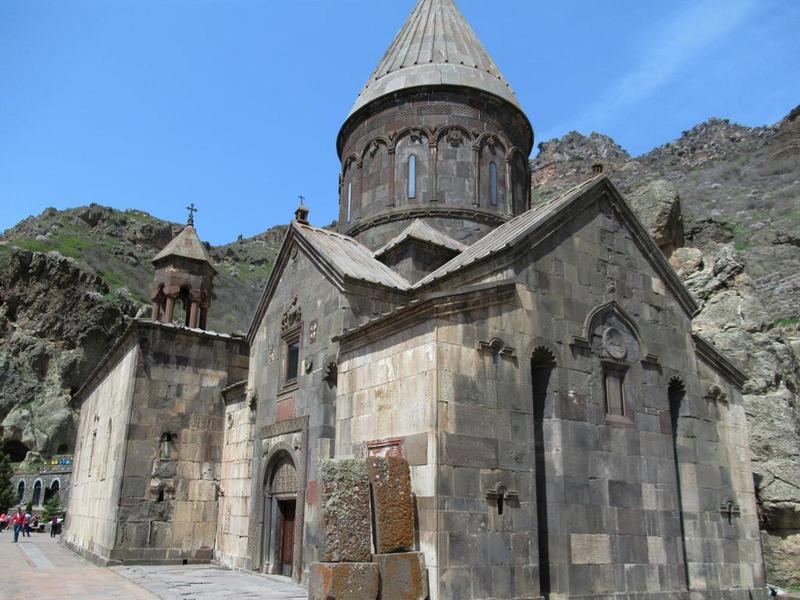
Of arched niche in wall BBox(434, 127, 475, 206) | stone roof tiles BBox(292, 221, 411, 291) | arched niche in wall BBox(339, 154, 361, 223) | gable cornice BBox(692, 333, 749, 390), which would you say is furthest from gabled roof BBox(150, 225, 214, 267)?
gable cornice BBox(692, 333, 749, 390)

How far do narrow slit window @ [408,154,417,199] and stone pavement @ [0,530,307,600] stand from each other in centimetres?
769

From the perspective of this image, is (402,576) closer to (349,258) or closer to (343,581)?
(343,581)

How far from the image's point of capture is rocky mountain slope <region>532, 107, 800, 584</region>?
507 inches

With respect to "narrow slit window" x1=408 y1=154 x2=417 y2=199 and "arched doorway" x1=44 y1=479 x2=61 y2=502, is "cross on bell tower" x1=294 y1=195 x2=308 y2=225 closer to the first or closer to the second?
"narrow slit window" x1=408 y1=154 x2=417 y2=199

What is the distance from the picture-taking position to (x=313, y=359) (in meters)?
10.1

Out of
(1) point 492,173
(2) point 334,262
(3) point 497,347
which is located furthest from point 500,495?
(1) point 492,173

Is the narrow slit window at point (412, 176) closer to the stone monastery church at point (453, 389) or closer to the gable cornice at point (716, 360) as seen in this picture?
the stone monastery church at point (453, 389)

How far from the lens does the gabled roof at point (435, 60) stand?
570 inches

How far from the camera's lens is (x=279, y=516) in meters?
10.7

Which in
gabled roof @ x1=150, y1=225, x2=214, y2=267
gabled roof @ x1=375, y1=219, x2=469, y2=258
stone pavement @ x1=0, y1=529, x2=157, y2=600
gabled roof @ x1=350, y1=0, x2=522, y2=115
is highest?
gabled roof @ x1=350, y1=0, x2=522, y2=115

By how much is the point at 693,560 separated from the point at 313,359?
6060mm

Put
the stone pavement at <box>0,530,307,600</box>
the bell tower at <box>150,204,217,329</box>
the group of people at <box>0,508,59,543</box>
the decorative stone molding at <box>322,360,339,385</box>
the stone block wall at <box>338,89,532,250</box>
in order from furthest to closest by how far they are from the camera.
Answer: the group of people at <box>0,508,59,543</box> → the bell tower at <box>150,204,217,329</box> → the stone block wall at <box>338,89,532,250</box> → the decorative stone molding at <box>322,360,339,385</box> → the stone pavement at <box>0,530,307,600</box>

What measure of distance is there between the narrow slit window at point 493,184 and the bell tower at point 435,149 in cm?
2

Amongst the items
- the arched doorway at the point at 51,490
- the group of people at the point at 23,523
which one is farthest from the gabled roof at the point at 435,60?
the arched doorway at the point at 51,490
